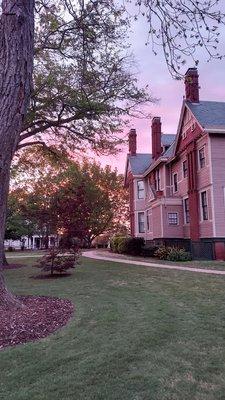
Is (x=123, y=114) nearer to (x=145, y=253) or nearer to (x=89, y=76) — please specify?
(x=89, y=76)

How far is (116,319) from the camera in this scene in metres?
7.01

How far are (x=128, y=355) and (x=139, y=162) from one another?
111 ft

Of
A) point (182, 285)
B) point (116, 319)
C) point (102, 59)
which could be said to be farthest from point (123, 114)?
point (116, 319)

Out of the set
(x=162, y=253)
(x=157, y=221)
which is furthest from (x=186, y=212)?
(x=162, y=253)

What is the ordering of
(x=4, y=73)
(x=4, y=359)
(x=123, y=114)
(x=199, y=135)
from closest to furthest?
(x=4, y=359), (x=4, y=73), (x=123, y=114), (x=199, y=135)

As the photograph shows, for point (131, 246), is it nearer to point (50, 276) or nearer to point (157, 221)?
point (157, 221)

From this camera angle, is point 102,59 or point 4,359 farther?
point 102,59

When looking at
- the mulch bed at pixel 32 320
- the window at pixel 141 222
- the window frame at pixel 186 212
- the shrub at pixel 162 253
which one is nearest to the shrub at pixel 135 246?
the window frame at pixel 186 212

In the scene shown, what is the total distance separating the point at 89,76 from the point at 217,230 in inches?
455

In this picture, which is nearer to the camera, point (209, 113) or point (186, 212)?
point (209, 113)

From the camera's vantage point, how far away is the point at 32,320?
6.89 metres

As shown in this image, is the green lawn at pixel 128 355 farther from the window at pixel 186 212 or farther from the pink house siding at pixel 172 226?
the pink house siding at pixel 172 226

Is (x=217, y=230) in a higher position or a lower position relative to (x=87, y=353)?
higher

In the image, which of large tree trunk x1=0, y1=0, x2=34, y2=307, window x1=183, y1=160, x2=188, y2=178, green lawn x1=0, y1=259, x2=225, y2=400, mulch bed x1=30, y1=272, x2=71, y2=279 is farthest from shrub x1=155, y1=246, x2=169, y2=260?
large tree trunk x1=0, y1=0, x2=34, y2=307
